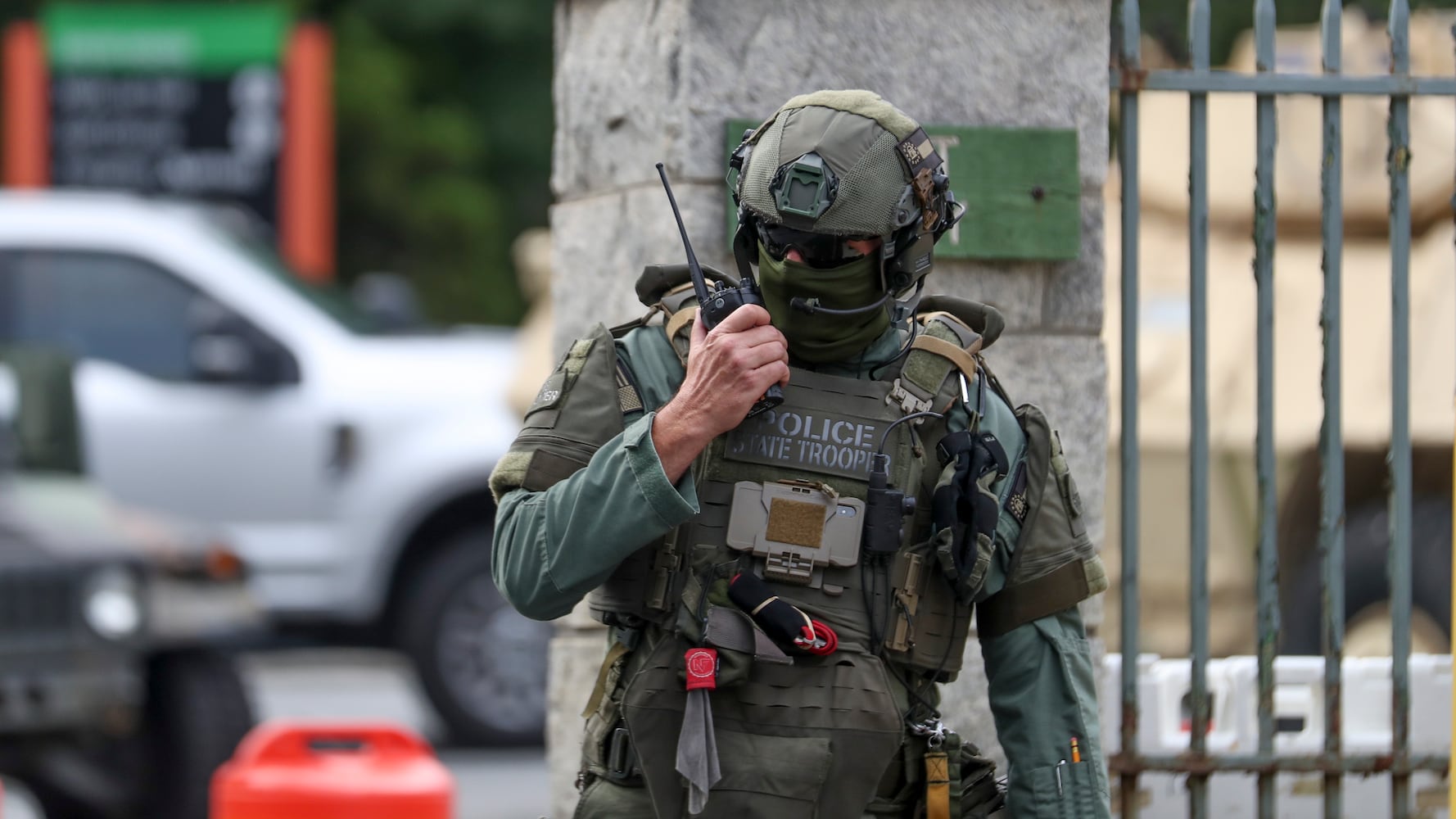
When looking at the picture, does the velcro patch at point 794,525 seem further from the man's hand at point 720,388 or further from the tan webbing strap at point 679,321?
the tan webbing strap at point 679,321

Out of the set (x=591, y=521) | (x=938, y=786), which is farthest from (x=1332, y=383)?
(x=591, y=521)

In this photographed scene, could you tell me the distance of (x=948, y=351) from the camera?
2814 millimetres

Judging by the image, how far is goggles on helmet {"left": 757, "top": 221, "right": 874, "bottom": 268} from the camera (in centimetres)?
267

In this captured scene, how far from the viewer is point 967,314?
297cm

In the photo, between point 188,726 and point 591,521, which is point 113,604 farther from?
point 591,521

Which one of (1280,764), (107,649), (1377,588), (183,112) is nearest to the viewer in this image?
(1280,764)

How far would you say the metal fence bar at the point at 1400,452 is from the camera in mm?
4020

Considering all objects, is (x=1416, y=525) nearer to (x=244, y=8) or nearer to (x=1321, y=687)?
(x=1321, y=687)

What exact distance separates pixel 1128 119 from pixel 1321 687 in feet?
4.00

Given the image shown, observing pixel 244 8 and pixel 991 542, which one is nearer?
pixel 991 542

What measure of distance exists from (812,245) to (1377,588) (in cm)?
462

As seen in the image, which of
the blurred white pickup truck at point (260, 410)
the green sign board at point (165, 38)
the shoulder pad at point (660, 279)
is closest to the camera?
the shoulder pad at point (660, 279)

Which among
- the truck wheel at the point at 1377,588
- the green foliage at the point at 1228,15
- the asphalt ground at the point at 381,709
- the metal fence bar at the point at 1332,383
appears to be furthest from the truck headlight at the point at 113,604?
the green foliage at the point at 1228,15

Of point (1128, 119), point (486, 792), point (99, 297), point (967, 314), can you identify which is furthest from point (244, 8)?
point (967, 314)
